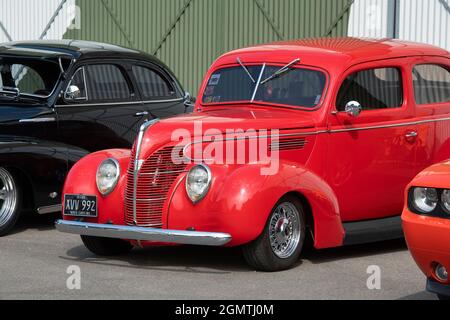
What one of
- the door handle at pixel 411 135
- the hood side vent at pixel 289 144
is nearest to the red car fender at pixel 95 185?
the hood side vent at pixel 289 144

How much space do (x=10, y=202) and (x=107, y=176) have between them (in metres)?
1.90

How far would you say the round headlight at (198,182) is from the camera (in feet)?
24.3

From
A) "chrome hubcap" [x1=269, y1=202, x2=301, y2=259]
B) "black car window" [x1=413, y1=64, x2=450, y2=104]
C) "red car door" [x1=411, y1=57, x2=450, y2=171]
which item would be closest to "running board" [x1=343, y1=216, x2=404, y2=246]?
"chrome hubcap" [x1=269, y1=202, x2=301, y2=259]

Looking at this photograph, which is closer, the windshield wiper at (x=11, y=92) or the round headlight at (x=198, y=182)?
the round headlight at (x=198, y=182)

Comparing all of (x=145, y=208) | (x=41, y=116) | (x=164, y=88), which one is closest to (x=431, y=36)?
(x=164, y=88)

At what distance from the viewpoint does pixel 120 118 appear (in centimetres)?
1059

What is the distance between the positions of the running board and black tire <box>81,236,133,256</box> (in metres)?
1.91

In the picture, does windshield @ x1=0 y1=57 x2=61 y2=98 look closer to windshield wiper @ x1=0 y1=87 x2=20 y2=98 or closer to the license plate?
windshield wiper @ x1=0 y1=87 x2=20 y2=98

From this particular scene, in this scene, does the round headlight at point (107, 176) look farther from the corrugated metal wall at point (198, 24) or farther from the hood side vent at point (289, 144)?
the corrugated metal wall at point (198, 24)

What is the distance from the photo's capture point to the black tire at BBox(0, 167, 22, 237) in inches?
376

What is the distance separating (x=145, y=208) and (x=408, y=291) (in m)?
2.12

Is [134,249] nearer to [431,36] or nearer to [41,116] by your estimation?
[41,116]

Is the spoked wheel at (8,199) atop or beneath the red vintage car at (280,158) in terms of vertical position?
beneath

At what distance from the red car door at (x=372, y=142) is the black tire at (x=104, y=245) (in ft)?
6.18
